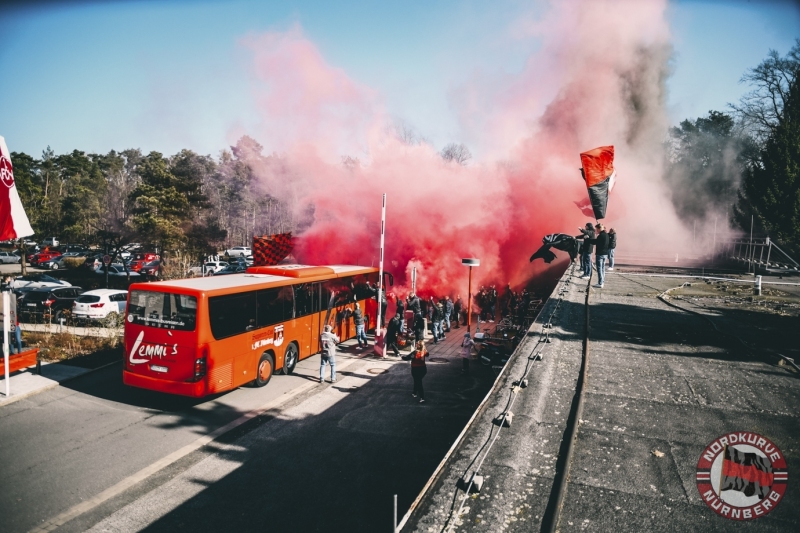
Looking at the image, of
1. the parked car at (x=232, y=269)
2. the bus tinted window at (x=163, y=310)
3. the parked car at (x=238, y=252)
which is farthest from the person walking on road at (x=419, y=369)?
the parked car at (x=238, y=252)

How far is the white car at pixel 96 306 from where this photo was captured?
17.6m

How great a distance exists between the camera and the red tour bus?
944 cm

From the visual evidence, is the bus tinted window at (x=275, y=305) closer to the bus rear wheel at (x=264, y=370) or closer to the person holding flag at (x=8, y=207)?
the bus rear wheel at (x=264, y=370)

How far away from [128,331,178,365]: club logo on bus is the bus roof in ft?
3.90

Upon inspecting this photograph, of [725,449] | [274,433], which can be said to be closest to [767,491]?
[725,449]

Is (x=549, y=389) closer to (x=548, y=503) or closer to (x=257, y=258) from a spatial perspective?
(x=548, y=503)

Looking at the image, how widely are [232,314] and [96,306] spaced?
35.4 ft

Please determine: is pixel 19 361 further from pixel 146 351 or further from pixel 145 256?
pixel 145 256

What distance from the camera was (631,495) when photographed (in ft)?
13.9

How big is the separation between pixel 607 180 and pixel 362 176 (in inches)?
609

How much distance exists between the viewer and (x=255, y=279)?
11.8m

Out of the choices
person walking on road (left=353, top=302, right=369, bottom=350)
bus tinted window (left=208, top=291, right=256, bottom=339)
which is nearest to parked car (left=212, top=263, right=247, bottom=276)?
person walking on road (left=353, top=302, right=369, bottom=350)

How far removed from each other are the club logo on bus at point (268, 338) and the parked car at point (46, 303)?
11.6 m

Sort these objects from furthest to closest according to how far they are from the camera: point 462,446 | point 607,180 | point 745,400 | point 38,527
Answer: point 607,180
point 745,400
point 38,527
point 462,446
